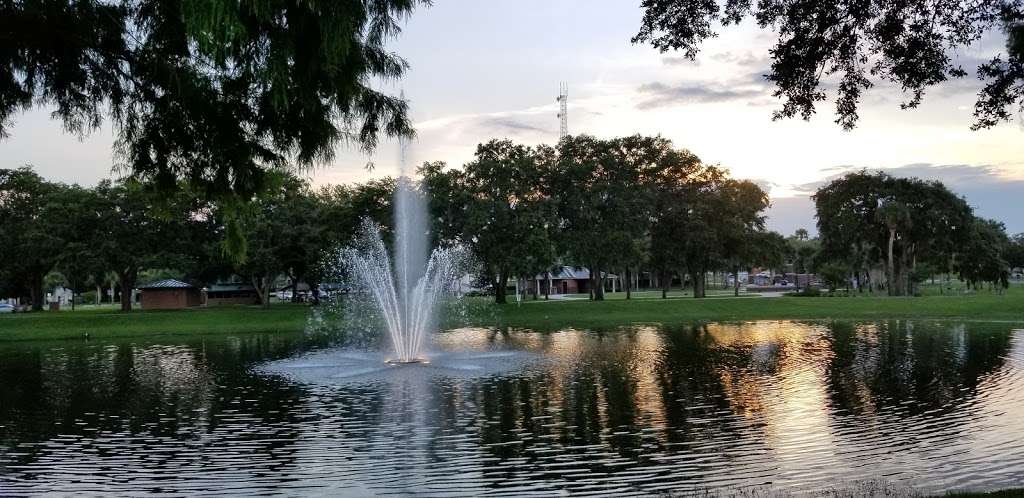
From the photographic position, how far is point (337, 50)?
662 cm

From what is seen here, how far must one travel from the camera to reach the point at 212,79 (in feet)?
27.6

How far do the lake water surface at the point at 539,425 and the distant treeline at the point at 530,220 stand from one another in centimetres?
2958

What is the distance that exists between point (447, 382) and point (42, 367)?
16265mm

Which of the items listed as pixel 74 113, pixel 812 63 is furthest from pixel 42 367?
pixel 812 63

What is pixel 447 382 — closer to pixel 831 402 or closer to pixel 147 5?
pixel 831 402

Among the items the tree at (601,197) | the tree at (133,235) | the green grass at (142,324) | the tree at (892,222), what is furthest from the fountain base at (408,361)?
the tree at (892,222)

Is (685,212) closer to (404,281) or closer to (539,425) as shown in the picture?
(404,281)

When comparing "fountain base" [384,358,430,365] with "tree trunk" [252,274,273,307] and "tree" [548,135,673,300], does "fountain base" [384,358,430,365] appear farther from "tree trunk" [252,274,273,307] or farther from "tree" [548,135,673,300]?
"tree trunk" [252,274,273,307]

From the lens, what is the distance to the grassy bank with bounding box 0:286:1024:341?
143 feet

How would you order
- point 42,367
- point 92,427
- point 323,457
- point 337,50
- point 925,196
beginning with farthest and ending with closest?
point 925,196
point 42,367
point 92,427
point 323,457
point 337,50

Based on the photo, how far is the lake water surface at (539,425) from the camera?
10.5m

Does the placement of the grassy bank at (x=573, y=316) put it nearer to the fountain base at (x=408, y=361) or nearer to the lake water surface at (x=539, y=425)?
the fountain base at (x=408, y=361)

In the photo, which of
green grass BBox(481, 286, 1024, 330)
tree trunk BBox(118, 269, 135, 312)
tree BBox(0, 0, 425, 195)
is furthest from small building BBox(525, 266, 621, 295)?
tree BBox(0, 0, 425, 195)

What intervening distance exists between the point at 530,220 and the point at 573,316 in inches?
309
